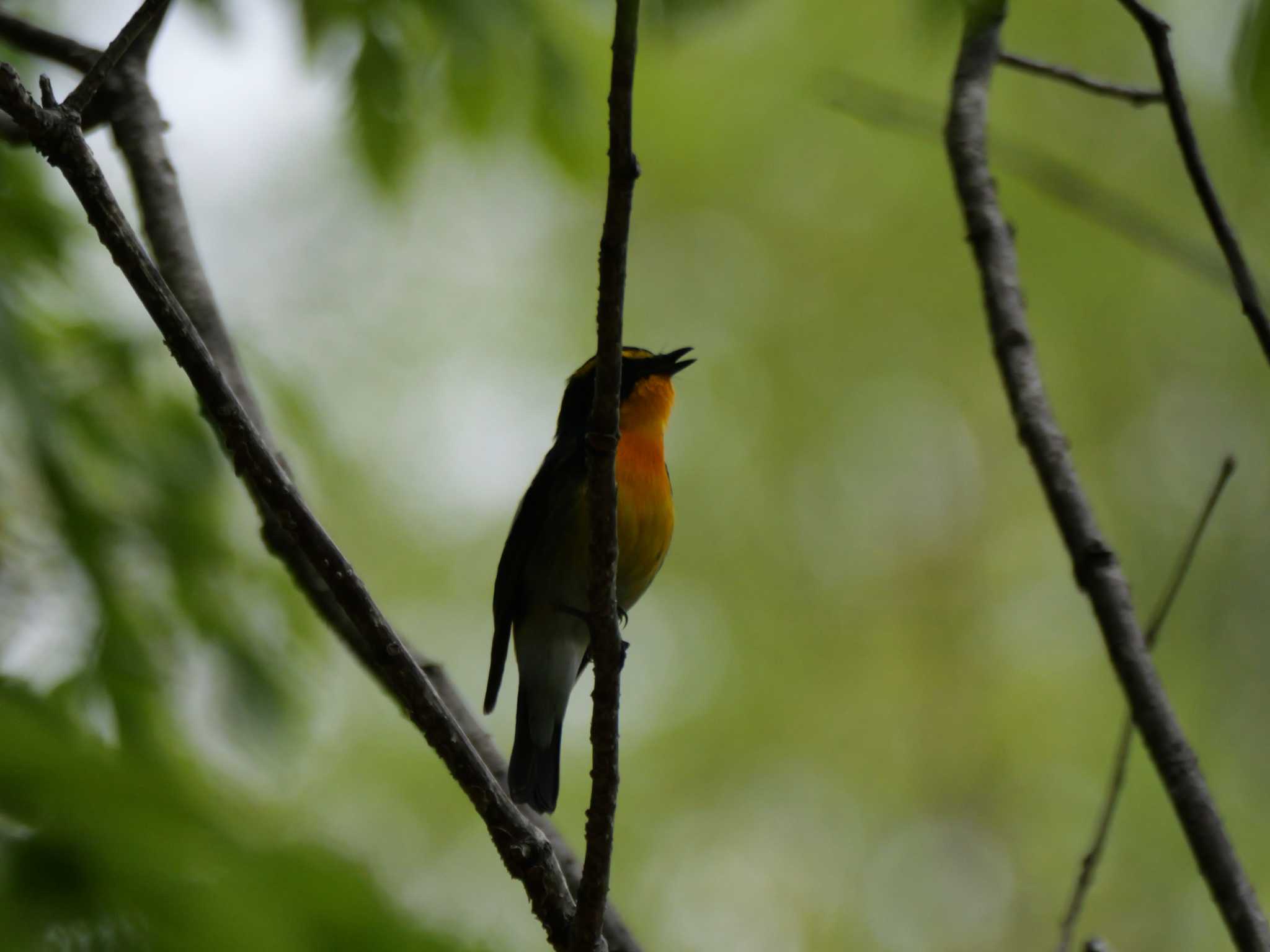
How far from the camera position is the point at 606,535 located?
2.56 meters

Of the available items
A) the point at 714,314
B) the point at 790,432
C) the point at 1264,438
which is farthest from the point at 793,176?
the point at 1264,438

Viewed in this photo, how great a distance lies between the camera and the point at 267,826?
5.64 feet

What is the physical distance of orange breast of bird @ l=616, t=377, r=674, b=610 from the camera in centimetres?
427

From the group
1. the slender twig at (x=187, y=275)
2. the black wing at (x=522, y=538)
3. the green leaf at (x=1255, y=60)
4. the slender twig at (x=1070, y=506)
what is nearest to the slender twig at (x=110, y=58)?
the slender twig at (x=187, y=275)

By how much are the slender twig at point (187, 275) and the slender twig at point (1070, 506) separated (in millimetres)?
1340

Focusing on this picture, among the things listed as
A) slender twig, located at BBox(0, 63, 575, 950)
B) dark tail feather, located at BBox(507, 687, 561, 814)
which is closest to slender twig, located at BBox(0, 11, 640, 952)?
dark tail feather, located at BBox(507, 687, 561, 814)

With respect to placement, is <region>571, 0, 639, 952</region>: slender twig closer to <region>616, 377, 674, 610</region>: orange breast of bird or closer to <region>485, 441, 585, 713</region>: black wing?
<region>616, 377, 674, 610</region>: orange breast of bird

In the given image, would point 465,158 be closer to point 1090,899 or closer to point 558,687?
point 558,687

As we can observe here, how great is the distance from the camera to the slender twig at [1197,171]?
243 cm

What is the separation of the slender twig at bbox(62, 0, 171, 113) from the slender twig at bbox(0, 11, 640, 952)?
101 centimetres

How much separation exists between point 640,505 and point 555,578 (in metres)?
0.41

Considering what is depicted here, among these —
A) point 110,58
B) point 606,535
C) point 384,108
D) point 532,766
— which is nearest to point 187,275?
point 384,108

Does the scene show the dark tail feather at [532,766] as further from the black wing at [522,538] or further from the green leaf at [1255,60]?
the green leaf at [1255,60]

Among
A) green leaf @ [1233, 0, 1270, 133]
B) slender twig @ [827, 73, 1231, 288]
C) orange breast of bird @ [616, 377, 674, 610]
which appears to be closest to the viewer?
green leaf @ [1233, 0, 1270, 133]
